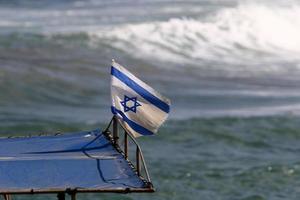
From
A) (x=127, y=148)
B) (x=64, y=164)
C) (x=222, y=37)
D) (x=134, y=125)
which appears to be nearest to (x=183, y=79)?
(x=222, y=37)


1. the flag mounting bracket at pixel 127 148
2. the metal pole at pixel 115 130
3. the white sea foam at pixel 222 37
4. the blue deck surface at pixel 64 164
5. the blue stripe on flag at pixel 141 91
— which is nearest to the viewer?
the blue deck surface at pixel 64 164

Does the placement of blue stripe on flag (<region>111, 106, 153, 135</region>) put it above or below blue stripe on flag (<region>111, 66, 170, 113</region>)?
below

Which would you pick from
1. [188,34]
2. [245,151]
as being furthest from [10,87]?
[188,34]

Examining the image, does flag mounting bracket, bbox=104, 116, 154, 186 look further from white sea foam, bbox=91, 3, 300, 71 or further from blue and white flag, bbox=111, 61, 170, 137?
white sea foam, bbox=91, 3, 300, 71

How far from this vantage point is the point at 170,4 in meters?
46.7

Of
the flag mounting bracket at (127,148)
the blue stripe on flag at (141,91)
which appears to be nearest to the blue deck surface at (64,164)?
the flag mounting bracket at (127,148)

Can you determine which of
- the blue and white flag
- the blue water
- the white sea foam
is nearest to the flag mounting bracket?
the blue and white flag

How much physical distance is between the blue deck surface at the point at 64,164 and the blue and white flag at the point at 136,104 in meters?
0.39

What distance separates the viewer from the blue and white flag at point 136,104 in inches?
398

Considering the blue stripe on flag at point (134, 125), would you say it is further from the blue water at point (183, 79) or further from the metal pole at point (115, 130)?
the blue water at point (183, 79)

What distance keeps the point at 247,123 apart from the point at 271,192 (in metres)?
5.22

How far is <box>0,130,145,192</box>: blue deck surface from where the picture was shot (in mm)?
9617

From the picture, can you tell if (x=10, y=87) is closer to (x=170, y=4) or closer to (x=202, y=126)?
(x=202, y=126)

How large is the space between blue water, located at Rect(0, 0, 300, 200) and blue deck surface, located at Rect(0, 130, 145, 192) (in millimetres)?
5874
